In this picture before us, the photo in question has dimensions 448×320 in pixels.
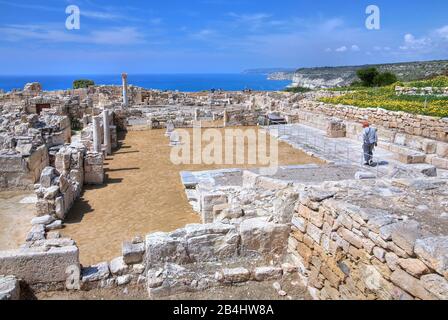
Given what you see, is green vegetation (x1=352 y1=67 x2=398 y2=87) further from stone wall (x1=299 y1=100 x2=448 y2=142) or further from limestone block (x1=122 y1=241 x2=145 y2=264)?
limestone block (x1=122 y1=241 x2=145 y2=264)

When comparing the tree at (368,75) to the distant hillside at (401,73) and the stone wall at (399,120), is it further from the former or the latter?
the stone wall at (399,120)

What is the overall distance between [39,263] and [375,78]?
45.0 metres

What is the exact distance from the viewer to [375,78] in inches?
1750

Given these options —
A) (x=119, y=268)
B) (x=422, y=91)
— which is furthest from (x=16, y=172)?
(x=422, y=91)

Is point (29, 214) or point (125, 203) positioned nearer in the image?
point (29, 214)

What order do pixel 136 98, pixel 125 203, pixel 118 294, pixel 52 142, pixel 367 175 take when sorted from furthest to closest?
pixel 136 98 → pixel 52 142 → pixel 125 203 → pixel 367 175 → pixel 118 294

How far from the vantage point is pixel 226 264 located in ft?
19.8

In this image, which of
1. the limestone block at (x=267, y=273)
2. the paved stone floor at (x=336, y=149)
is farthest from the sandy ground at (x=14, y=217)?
the paved stone floor at (x=336, y=149)

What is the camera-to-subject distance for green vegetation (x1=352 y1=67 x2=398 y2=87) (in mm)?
42844

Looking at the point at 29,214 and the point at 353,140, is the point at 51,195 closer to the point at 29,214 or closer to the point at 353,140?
the point at 29,214

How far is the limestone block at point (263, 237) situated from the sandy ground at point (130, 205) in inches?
107
